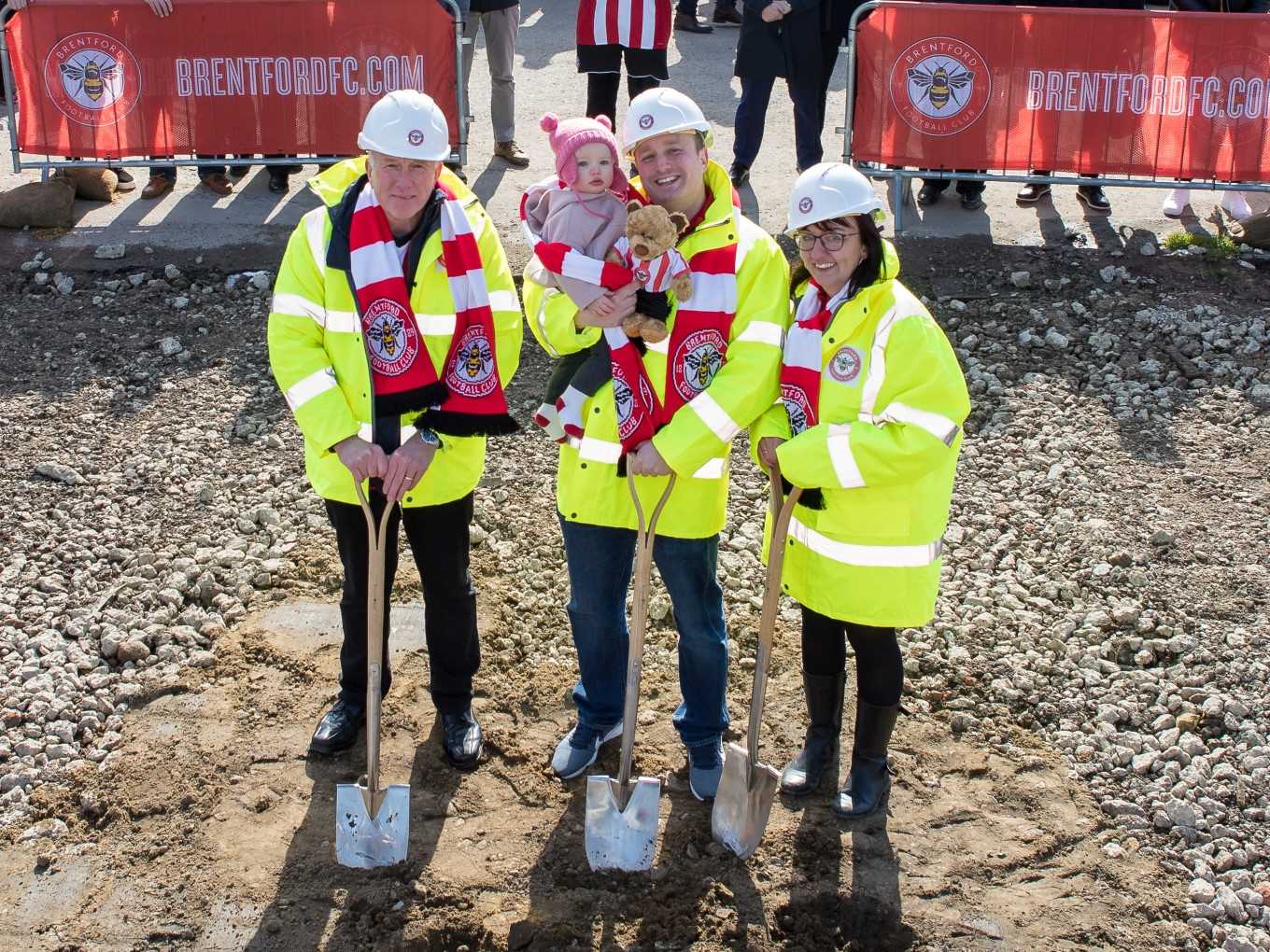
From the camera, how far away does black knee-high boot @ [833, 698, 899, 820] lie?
5.11 m

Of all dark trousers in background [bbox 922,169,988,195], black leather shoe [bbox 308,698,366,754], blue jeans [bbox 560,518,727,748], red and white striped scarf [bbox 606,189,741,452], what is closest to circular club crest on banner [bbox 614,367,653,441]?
red and white striped scarf [bbox 606,189,741,452]

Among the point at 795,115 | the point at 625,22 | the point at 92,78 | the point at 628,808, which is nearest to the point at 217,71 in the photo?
the point at 92,78

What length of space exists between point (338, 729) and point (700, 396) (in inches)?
78.5

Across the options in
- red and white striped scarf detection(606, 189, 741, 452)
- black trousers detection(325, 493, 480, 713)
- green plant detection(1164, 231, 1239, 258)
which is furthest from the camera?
green plant detection(1164, 231, 1239, 258)

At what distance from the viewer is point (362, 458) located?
473 centimetres

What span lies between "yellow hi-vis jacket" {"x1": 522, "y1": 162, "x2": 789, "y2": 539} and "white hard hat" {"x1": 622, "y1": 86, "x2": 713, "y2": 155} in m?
0.18

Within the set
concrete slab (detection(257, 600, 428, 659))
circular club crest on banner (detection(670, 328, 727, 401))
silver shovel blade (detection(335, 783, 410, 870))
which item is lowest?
silver shovel blade (detection(335, 783, 410, 870))

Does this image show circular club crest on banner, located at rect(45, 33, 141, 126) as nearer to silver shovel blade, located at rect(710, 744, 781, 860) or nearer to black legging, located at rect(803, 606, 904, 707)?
black legging, located at rect(803, 606, 904, 707)

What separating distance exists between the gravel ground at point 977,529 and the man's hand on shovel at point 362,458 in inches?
64.5

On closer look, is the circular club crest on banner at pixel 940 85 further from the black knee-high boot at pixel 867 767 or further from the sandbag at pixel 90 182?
the black knee-high boot at pixel 867 767

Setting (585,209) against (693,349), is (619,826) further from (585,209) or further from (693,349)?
(585,209)

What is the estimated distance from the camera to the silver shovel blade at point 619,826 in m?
4.84

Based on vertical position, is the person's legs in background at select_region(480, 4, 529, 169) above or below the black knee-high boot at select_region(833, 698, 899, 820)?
above

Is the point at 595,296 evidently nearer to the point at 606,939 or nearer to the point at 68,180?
the point at 606,939
